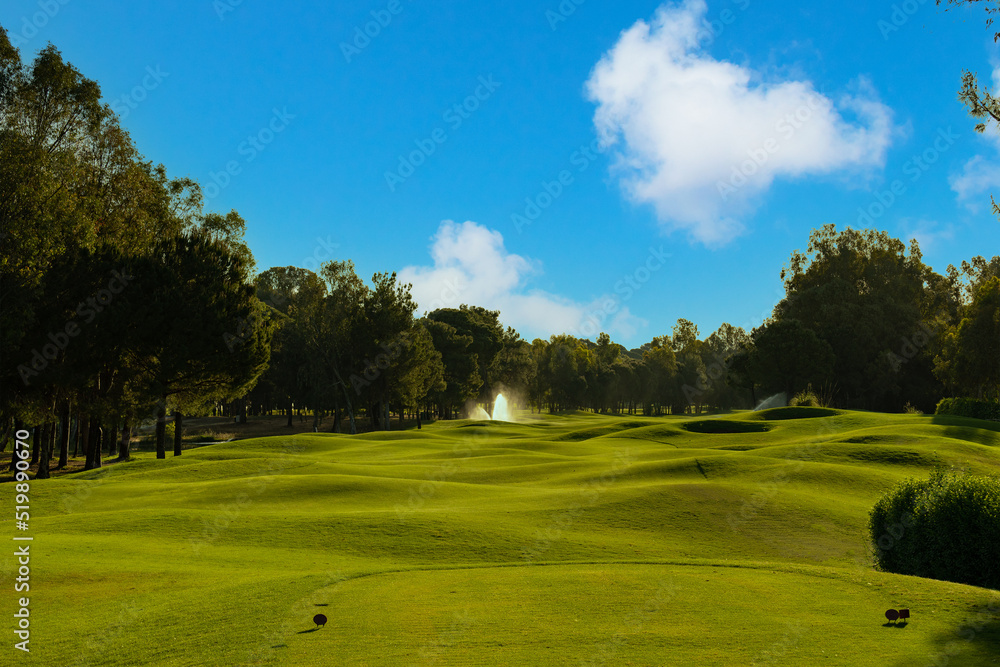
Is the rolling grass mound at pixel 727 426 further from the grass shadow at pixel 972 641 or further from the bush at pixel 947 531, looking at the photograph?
the grass shadow at pixel 972 641

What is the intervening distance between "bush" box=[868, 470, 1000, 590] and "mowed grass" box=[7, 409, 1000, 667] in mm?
1468

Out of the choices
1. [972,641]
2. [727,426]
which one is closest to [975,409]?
[727,426]

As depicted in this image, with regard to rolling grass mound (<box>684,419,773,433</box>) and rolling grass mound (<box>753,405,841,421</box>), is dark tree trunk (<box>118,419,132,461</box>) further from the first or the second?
rolling grass mound (<box>753,405,841,421</box>)

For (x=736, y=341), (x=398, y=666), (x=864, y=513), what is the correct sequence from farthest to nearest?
1. (x=736, y=341)
2. (x=864, y=513)
3. (x=398, y=666)

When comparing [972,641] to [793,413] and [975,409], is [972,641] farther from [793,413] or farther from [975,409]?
[975,409]

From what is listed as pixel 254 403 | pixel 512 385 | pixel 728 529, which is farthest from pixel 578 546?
pixel 512 385

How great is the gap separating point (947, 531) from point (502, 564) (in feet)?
28.8

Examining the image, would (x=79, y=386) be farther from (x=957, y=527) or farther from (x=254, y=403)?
(x=254, y=403)

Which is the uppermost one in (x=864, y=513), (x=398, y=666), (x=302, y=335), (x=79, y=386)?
(x=302, y=335)

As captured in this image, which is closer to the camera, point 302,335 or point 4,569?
point 4,569

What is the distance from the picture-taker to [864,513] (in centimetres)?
2005

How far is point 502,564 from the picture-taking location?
1334 cm

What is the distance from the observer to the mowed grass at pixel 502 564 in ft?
23.8

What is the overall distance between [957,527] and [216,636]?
12.9m
